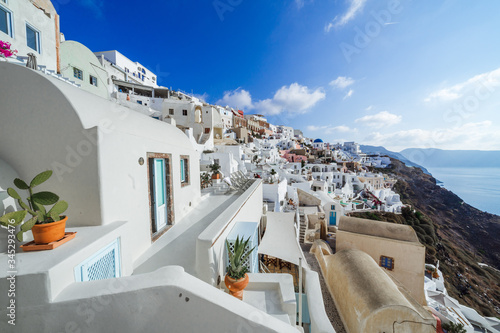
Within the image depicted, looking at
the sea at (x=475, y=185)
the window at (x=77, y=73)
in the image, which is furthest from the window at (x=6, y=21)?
the sea at (x=475, y=185)

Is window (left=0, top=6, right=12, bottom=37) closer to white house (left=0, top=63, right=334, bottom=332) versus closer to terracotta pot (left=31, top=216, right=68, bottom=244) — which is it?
white house (left=0, top=63, right=334, bottom=332)

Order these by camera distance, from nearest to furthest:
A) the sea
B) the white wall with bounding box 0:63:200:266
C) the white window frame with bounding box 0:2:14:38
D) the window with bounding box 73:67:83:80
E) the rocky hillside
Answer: the white wall with bounding box 0:63:200:266
the white window frame with bounding box 0:2:14:38
the window with bounding box 73:67:83:80
the rocky hillside
the sea

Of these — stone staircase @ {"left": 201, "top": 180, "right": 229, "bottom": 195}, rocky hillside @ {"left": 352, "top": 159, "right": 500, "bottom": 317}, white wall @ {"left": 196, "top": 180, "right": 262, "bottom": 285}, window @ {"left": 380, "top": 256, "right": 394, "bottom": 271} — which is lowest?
rocky hillside @ {"left": 352, "top": 159, "right": 500, "bottom": 317}

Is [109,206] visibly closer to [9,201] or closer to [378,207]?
[9,201]

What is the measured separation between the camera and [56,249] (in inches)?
94.4

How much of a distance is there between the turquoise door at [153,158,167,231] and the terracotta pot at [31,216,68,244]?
2.47 m

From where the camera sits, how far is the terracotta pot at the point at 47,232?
234 cm

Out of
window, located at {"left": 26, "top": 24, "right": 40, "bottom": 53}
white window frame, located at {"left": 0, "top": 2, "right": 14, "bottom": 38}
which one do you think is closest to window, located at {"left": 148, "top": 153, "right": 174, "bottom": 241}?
white window frame, located at {"left": 0, "top": 2, "right": 14, "bottom": 38}

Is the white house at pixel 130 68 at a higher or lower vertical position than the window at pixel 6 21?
higher

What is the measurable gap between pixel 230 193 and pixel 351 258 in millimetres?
6272

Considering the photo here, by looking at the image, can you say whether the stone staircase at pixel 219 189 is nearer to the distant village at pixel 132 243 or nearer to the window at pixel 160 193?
the distant village at pixel 132 243

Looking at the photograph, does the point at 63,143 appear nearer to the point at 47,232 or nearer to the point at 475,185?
the point at 47,232

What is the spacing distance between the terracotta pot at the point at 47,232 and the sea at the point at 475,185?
10373cm

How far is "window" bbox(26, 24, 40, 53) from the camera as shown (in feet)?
28.8
